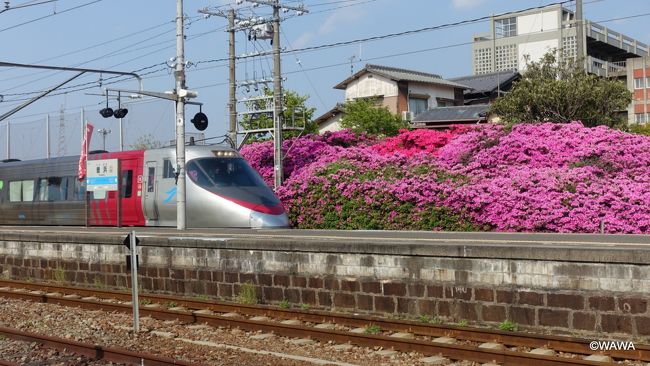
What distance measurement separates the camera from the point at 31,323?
1316 centimetres

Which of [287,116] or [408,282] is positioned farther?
[287,116]

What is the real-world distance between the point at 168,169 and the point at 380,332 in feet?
43.6

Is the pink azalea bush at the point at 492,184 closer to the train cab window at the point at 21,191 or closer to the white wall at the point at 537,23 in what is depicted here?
the train cab window at the point at 21,191

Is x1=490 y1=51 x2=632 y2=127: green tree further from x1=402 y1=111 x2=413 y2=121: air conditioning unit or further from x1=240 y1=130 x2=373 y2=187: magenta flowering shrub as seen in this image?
x1=402 y1=111 x2=413 y2=121: air conditioning unit

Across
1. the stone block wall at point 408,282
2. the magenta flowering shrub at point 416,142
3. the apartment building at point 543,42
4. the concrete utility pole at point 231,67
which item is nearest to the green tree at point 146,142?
the concrete utility pole at point 231,67

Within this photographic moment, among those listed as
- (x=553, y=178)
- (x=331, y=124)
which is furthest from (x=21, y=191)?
(x=331, y=124)

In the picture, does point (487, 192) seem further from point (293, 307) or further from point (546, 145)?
point (293, 307)

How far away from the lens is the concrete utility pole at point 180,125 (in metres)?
21.4

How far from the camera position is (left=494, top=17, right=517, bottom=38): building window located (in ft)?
259

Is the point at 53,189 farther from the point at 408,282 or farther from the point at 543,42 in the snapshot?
the point at 543,42

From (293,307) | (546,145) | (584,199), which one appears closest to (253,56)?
(546,145)

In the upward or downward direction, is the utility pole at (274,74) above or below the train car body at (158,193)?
above

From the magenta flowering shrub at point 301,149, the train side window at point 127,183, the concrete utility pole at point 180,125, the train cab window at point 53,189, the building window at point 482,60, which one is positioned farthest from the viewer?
the building window at point 482,60

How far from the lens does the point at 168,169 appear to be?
76.0 ft
